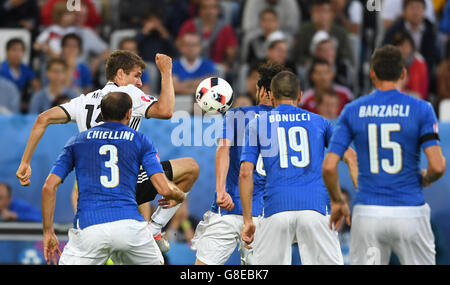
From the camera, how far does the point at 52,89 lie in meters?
13.0

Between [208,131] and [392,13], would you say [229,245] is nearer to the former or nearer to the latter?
[208,131]

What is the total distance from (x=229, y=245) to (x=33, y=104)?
18.1 feet

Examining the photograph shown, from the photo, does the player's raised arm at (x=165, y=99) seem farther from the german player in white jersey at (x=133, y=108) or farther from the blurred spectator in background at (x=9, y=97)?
the blurred spectator in background at (x=9, y=97)

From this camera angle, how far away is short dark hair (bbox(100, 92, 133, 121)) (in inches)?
293

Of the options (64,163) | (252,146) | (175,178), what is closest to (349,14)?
(175,178)

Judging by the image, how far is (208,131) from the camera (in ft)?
38.5

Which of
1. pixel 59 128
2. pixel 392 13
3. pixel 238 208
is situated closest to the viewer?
pixel 238 208

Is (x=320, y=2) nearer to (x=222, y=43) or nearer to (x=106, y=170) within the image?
(x=222, y=43)

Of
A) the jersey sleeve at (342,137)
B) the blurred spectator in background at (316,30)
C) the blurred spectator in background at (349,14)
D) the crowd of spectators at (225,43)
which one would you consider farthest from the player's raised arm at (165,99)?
the blurred spectator in background at (349,14)

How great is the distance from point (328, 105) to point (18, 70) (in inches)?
209

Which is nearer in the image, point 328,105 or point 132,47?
point 328,105
